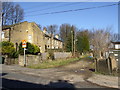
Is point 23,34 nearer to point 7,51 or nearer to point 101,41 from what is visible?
point 7,51

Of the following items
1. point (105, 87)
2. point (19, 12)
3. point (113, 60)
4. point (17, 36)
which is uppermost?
point (19, 12)

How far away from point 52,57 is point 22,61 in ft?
26.7

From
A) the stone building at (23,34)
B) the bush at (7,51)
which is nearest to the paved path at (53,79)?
the bush at (7,51)

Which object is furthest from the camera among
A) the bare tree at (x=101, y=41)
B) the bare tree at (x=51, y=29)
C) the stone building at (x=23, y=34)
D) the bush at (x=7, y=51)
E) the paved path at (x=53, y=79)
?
the bare tree at (x=51, y=29)

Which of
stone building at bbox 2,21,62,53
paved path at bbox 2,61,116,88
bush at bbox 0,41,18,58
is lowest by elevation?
paved path at bbox 2,61,116,88

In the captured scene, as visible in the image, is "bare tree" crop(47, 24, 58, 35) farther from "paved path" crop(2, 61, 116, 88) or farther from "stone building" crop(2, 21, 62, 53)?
"paved path" crop(2, 61, 116, 88)

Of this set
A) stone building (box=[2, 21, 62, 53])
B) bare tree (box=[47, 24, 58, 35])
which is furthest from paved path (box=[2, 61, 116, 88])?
bare tree (box=[47, 24, 58, 35])

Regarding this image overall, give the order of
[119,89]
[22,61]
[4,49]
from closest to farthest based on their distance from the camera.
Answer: [119,89] < [22,61] < [4,49]

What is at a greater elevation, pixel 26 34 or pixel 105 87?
pixel 26 34

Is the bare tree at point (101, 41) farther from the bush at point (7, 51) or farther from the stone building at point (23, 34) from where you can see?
the bush at point (7, 51)

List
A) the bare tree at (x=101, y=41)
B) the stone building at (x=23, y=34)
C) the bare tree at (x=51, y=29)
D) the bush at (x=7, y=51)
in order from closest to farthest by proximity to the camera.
Result: the bush at (x=7, y=51)
the stone building at (x=23, y=34)
the bare tree at (x=101, y=41)
the bare tree at (x=51, y=29)

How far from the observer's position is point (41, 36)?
39.4 metres

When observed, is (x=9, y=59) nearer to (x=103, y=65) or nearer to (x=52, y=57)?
(x=52, y=57)

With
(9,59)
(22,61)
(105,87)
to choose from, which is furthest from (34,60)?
(105,87)
